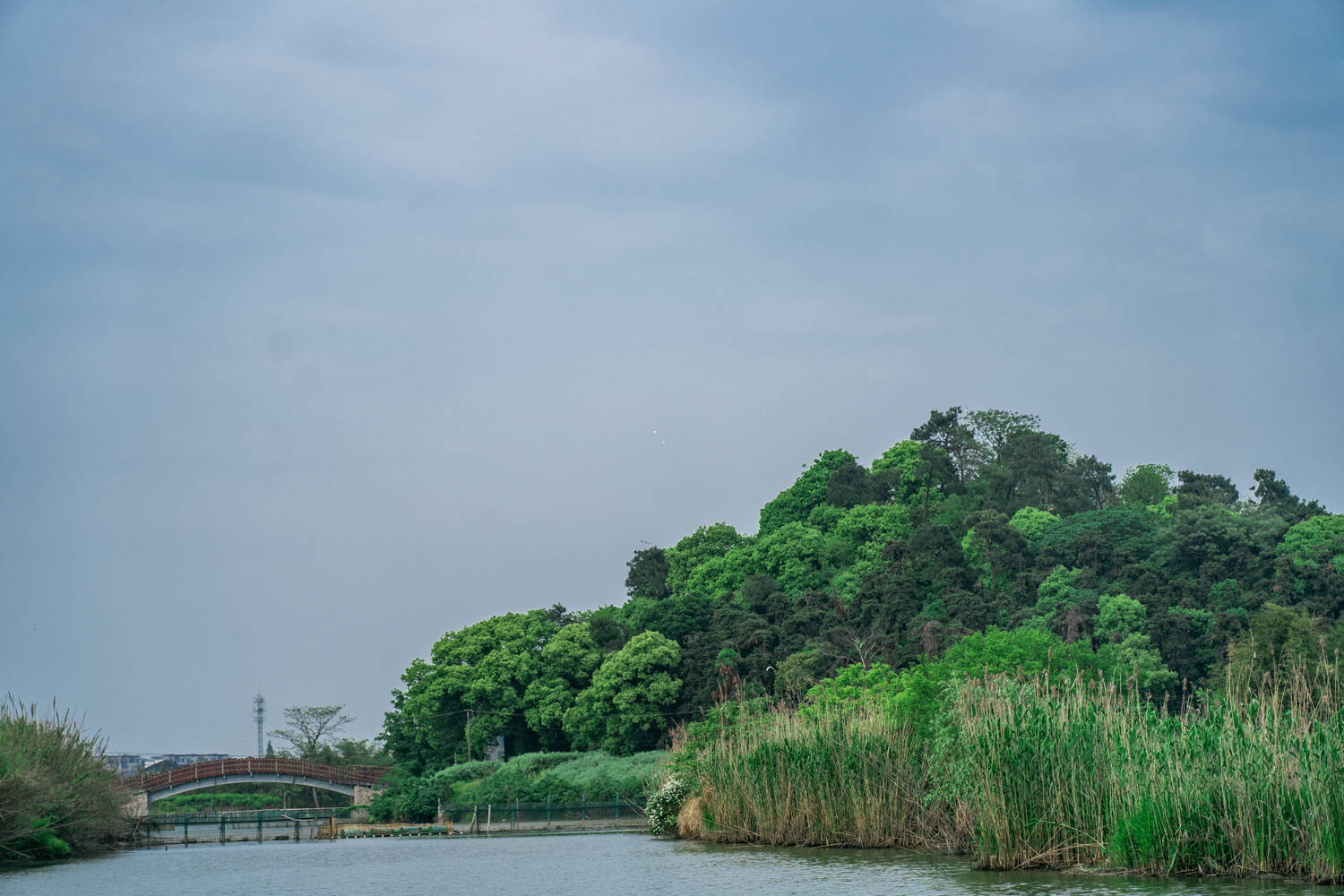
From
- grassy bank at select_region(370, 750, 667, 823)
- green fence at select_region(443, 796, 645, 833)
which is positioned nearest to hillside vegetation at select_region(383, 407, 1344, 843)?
grassy bank at select_region(370, 750, 667, 823)

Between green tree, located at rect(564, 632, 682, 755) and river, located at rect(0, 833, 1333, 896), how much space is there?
21.8 m

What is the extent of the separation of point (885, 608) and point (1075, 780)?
4622 cm

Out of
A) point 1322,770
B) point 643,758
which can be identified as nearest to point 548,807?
point 643,758

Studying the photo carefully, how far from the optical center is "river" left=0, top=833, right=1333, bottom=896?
1662 centimetres

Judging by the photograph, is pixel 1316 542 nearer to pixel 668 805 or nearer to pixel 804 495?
pixel 804 495

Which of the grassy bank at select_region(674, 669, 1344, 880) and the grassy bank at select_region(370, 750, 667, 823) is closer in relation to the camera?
the grassy bank at select_region(674, 669, 1344, 880)

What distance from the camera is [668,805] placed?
34562 millimetres

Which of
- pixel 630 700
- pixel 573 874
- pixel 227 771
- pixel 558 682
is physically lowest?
pixel 227 771

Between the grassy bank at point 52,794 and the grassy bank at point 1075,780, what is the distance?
18126 millimetres

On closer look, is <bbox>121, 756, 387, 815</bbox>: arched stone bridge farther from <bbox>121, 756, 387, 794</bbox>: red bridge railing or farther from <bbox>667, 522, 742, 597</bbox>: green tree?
<bbox>667, 522, 742, 597</bbox>: green tree

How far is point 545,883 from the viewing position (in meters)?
22.5

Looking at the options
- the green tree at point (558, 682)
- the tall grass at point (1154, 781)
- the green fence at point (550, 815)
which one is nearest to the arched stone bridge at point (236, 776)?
the green tree at point (558, 682)

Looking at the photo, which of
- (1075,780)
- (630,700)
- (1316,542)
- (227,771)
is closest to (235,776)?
(227,771)

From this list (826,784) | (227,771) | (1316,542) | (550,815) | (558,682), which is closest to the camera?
(826,784)
